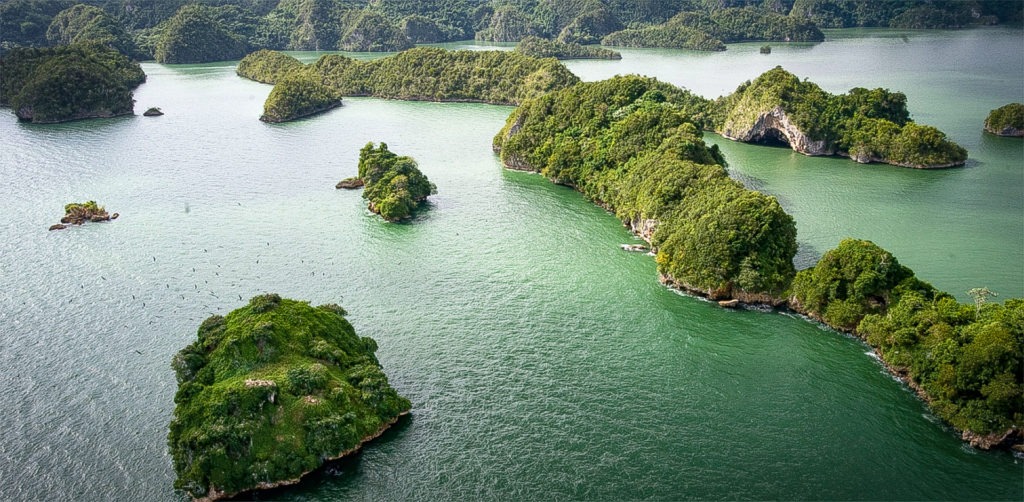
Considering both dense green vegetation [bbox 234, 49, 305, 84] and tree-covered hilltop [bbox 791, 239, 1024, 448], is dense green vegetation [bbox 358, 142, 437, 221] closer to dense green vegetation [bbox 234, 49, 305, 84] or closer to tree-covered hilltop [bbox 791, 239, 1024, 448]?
tree-covered hilltop [bbox 791, 239, 1024, 448]

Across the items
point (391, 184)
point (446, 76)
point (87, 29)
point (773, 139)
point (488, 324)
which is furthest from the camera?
point (87, 29)

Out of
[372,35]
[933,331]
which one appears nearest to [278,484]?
[933,331]

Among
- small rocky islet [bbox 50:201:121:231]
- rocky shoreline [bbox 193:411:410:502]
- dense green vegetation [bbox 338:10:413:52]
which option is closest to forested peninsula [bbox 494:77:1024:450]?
rocky shoreline [bbox 193:411:410:502]

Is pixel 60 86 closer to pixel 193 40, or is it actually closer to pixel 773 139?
pixel 193 40

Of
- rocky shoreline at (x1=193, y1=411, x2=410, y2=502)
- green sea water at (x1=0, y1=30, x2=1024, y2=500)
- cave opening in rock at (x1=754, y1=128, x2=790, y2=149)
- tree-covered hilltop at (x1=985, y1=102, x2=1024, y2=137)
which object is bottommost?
rocky shoreline at (x1=193, y1=411, x2=410, y2=502)

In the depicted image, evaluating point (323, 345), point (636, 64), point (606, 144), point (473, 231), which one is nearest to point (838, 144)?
point (606, 144)

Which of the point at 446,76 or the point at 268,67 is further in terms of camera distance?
the point at 268,67

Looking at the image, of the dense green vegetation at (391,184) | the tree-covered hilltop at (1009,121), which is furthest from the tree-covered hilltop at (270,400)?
the tree-covered hilltop at (1009,121)

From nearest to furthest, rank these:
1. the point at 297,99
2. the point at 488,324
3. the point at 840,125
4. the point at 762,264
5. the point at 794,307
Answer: the point at 488,324
the point at 794,307
the point at 762,264
the point at 840,125
the point at 297,99
